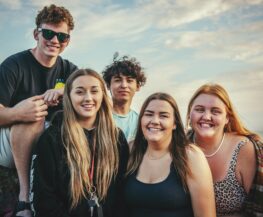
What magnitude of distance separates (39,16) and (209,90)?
121 inches

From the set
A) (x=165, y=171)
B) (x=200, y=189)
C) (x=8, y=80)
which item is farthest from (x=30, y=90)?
(x=200, y=189)

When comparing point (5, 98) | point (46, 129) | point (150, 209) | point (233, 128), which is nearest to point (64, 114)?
point (46, 129)

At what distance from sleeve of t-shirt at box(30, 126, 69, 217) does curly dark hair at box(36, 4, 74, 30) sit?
232 centimetres

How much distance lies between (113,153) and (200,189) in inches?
47.2

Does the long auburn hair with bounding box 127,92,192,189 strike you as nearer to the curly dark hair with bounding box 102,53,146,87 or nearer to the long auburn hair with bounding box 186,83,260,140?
the long auburn hair with bounding box 186,83,260,140

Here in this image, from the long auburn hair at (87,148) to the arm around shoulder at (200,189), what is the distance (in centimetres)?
100

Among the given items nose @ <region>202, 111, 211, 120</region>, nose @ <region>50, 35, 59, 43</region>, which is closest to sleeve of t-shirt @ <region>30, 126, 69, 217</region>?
nose @ <region>50, 35, 59, 43</region>

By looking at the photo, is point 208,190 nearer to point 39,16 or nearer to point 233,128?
point 233,128

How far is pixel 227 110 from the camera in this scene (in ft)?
16.8

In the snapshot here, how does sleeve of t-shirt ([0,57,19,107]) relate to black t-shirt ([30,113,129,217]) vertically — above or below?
above

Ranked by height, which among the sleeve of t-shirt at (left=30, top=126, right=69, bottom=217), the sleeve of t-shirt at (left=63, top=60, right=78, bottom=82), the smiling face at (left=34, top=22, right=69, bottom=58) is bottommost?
the sleeve of t-shirt at (left=30, top=126, right=69, bottom=217)

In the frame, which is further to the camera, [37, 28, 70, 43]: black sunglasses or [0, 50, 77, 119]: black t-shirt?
[37, 28, 70, 43]: black sunglasses

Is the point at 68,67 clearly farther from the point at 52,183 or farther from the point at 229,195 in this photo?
the point at 229,195

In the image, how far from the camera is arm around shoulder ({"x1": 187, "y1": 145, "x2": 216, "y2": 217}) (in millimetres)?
4059
